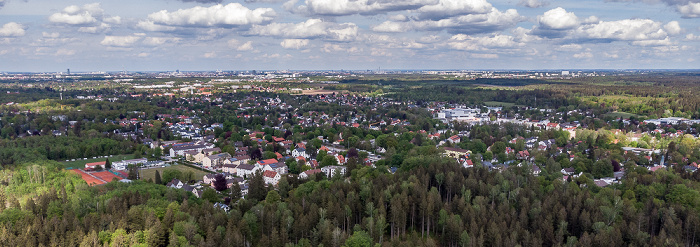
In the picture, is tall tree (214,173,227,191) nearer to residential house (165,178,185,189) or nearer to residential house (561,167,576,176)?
residential house (165,178,185,189)

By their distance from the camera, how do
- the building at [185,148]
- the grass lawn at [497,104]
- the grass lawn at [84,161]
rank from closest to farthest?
the grass lawn at [84,161]
the building at [185,148]
the grass lawn at [497,104]

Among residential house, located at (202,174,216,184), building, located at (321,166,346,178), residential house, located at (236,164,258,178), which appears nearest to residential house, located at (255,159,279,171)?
residential house, located at (236,164,258,178)

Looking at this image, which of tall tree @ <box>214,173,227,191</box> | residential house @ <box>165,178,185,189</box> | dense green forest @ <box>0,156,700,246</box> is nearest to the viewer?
dense green forest @ <box>0,156,700,246</box>

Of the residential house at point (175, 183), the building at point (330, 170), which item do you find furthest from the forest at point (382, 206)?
the residential house at point (175, 183)

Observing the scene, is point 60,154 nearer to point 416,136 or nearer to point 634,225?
point 416,136

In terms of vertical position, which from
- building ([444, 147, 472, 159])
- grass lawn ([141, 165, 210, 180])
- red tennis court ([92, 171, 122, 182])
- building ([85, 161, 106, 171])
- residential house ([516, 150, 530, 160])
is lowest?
grass lawn ([141, 165, 210, 180])

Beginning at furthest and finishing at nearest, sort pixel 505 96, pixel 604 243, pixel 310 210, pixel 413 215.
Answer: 1. pixel 505 96
2. pixel 413 215
3. pixel 310 210
4. pixel 604 243

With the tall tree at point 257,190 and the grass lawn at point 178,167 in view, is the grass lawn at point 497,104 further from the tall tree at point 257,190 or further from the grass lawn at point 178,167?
the tall tree at point 257,190

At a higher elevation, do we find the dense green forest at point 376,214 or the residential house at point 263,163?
the dense green forest at point 376,214

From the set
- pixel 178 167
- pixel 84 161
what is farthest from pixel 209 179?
pixel 84 161

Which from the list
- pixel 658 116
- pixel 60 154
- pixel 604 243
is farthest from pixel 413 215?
pixel 658 116

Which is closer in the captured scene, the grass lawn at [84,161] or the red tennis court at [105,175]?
the red tennis court at [105,175]
